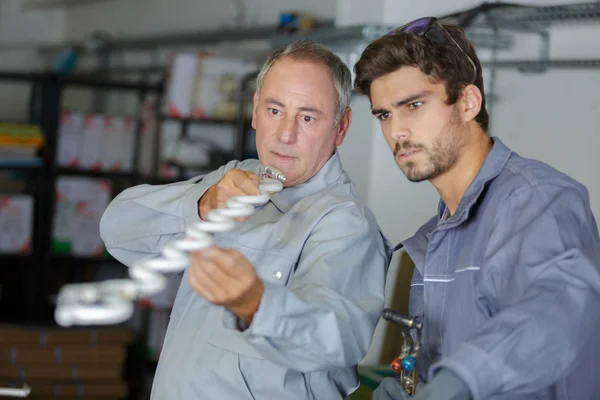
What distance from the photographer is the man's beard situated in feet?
5.21

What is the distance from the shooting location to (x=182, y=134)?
16.4 feet

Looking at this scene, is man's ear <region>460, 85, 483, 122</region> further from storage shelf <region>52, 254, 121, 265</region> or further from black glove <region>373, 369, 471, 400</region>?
storage shelf <region>52, 254, 121, 265</region>

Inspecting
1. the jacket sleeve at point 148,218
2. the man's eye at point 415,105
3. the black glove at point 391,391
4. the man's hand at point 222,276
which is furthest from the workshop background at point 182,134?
the man's hand at point 222,276

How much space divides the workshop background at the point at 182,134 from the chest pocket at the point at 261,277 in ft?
3.05

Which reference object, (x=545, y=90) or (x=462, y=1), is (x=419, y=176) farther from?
(x=462, y=1)

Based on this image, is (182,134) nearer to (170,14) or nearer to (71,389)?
(71,389)

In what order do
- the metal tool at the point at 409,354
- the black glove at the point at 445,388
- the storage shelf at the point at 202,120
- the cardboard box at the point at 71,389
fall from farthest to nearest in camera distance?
the storage shelf at the point at 202,120, the cardboard box at the point at 71,389, the metal tool at the point at 409,354, the black glove at the point at 445,388

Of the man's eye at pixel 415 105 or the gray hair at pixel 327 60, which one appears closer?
the man's eye at pixel 415 105

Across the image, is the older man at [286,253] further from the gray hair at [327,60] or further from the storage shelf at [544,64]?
the storage shelf at [544,64]

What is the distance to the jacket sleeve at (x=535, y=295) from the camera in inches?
46.8

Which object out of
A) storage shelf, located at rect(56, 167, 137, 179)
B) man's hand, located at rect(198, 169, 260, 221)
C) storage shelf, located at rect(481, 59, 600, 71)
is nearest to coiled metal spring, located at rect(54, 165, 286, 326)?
man's hand, located at rect(198, 169, 260, 221)

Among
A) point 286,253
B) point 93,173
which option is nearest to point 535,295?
point 286,253

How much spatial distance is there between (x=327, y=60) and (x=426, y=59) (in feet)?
0.90

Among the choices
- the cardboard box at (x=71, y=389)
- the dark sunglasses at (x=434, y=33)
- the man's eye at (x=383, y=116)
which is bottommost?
the cardboard box at (x=71, y=389)
